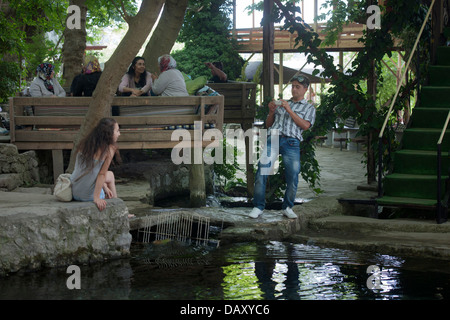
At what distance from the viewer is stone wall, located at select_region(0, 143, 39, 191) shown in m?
8.66

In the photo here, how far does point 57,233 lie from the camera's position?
612 cm

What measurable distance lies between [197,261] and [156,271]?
0.58 m

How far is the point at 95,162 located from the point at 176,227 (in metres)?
1.70

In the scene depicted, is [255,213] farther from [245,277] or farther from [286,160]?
[245,277]

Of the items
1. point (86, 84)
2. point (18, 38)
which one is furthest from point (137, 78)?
point (18, 38)

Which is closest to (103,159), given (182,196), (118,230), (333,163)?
(118,230)

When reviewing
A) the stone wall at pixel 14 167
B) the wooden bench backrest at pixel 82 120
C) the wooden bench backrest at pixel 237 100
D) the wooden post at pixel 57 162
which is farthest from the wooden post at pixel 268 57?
the stone wall at pixel 14 167

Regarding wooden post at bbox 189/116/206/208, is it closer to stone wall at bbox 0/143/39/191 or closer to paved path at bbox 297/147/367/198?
paved path at bbox 297/147/367/198

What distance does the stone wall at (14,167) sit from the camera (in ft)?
28.4

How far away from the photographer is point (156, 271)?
5.98m

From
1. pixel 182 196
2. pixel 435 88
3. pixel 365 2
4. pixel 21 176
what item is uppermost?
pixel 365 2

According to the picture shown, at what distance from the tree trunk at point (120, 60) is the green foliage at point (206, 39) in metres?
12.1

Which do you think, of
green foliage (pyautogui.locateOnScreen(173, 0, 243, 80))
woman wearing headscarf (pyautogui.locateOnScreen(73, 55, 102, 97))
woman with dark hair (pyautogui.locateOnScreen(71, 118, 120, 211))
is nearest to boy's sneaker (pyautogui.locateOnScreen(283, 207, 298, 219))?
woman with dark hair (pyautogui.locateOnScreen(71, 118, 120, 211))
